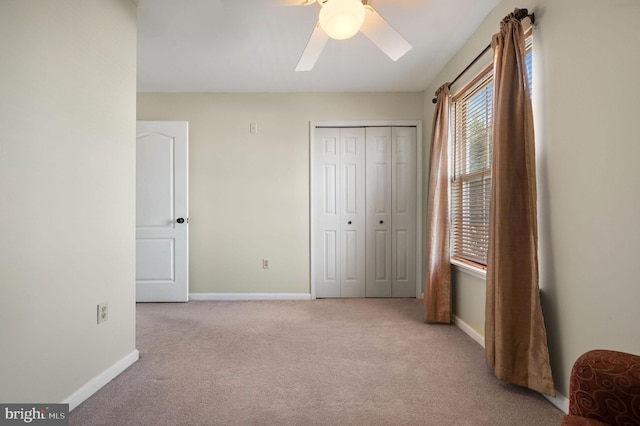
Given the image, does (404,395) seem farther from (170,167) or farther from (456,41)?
(170,167)

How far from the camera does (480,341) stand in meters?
2.59

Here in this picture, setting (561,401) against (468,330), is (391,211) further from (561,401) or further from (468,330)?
(561,401)

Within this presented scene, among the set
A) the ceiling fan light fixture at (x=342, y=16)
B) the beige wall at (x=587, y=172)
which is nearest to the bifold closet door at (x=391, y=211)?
the beige wall at (x=587, y=172)

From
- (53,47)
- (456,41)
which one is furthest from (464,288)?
(53,47)

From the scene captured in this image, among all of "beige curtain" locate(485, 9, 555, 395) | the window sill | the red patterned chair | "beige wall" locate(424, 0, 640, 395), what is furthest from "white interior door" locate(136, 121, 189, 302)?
the red patterned chair

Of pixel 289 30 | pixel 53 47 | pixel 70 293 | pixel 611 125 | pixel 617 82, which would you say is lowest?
pixel 70 293

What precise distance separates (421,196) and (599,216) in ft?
8.16

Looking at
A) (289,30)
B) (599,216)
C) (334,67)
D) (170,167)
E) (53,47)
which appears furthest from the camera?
(170,167)

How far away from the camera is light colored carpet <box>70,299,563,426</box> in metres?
1.67

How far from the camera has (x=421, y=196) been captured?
3979mm

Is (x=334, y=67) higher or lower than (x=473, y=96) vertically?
higher

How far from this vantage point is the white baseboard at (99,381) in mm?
1727

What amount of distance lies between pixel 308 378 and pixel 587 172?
71.6 inches

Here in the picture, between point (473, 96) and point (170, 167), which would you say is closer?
point (473, 96)
